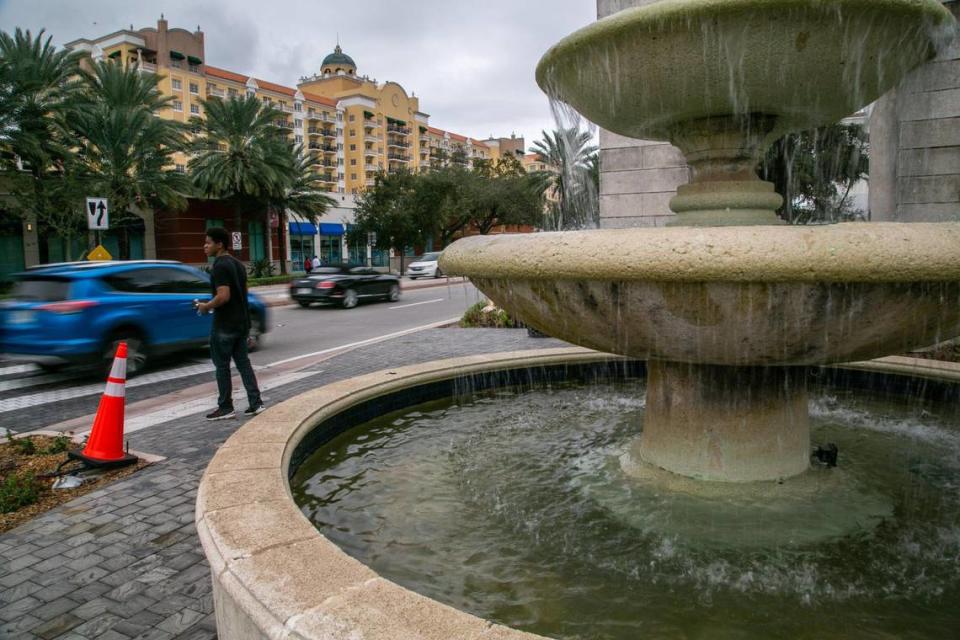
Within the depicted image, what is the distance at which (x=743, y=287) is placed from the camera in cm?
277

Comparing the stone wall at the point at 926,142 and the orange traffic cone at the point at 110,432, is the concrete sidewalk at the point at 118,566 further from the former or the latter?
the stone wall at the point at 926,142

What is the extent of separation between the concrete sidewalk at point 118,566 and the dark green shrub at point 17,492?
28 centimetres

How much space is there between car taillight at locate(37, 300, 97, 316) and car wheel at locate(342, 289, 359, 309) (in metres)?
12.8

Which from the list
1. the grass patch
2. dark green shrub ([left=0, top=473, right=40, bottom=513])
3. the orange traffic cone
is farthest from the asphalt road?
dark green shrub ([left=0, top=473, right=40, bottom=513])

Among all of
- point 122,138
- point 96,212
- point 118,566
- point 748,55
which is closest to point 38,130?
point 122,138

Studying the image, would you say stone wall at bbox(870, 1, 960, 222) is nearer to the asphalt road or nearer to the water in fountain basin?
the water in fountain basin

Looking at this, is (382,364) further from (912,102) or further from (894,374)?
(912,102)

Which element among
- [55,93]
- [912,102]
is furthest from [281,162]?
[912,102]

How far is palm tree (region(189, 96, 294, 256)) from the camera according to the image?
126 feet

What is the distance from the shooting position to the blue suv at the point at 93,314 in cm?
930

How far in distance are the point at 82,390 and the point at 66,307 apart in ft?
3.92

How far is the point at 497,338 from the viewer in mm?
13070

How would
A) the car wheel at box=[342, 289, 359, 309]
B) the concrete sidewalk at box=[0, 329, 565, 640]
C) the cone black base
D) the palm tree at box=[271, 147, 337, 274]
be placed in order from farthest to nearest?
1. the palm tree at box=[271, 147, 337, 274]
2. the car wheel at box=[342, 289, 359, 309]
3. the cone black base
4. the concrete sidewalk at box=[0, 329, 565, 640]

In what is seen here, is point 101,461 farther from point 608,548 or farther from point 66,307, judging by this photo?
point 66,307
